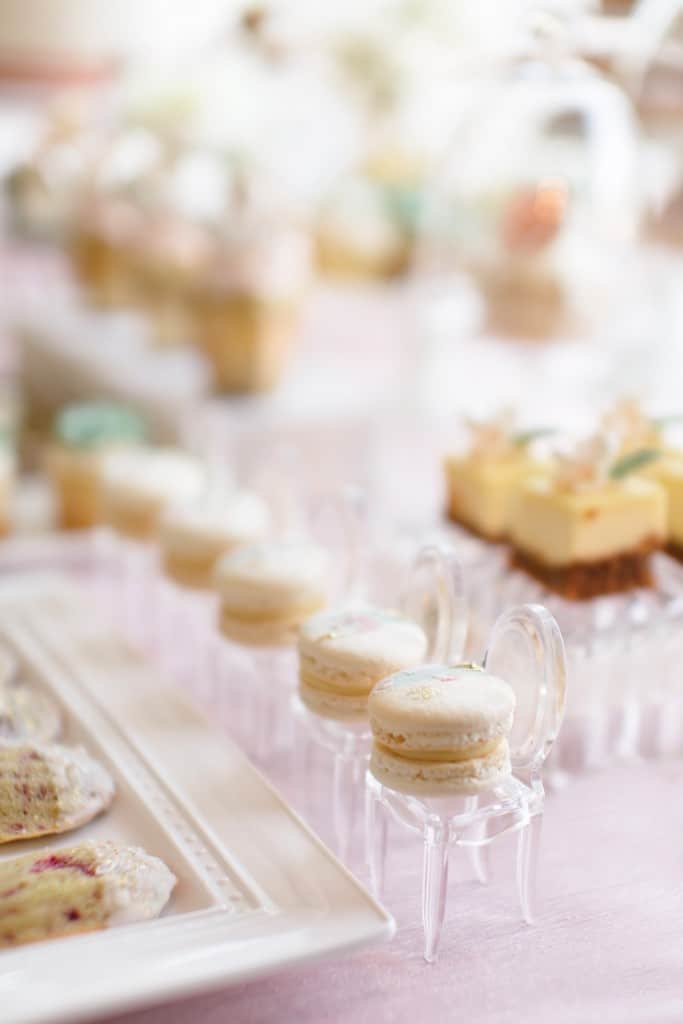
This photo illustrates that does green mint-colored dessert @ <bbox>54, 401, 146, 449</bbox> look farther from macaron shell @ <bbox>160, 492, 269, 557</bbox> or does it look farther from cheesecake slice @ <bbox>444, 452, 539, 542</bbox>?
→ cheesecake slice @ <bbox>444, 452, 539, 542</bbox>

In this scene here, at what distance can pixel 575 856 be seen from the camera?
3.40 feet

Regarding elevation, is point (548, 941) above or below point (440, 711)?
below

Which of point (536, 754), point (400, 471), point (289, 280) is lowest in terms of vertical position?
point (400, 471)

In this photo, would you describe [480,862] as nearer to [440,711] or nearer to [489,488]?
[440,711]

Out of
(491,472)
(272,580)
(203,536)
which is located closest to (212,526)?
(203,536)

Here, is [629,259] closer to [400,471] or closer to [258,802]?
[400,471]

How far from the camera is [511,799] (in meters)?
0.92

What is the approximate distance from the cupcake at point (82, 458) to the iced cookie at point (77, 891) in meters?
0.99

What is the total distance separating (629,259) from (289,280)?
1.92 feet

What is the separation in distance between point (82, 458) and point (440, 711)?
112cm

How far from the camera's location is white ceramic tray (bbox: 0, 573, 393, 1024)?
77 centimetres

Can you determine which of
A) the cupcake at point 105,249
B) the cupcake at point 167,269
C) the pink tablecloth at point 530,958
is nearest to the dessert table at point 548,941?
the pink tablecloth at point 530,958

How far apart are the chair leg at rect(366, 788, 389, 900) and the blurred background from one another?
595 millimetres

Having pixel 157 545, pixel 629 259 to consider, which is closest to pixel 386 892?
pixel 157 545
